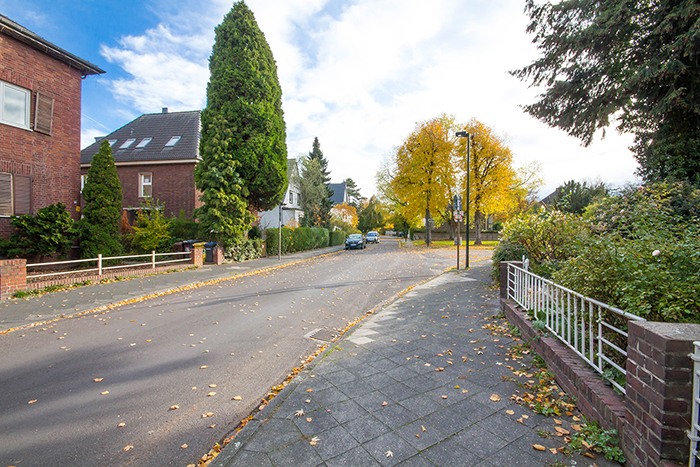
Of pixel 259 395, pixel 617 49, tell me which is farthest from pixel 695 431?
pixel 617 49

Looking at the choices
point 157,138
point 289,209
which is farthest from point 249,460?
point 289,209

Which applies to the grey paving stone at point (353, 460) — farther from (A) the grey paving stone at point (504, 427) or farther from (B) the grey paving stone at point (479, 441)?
(A) the grey paving stone at point (504, 427)

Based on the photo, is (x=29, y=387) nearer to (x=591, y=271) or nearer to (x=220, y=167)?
(x=591, y=271)

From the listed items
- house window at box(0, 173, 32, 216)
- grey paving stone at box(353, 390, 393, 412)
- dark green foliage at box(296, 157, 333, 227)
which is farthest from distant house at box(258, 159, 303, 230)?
grey paving stone at box(353, 390, 393, 412)

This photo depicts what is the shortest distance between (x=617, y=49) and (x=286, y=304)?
11952 mm

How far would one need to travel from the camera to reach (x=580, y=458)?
7.82 ft

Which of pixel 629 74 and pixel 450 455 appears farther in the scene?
pixel 629 74

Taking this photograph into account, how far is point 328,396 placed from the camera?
3449mm

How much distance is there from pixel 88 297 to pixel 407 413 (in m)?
8.72

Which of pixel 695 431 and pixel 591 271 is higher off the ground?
pixel 591 271

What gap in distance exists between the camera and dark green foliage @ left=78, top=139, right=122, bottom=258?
1223 cm

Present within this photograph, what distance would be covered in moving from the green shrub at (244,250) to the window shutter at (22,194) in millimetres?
7413

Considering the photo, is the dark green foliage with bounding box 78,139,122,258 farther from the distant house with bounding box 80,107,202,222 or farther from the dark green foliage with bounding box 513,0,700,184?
the dark green foliage with bounding box 513,0,700,184

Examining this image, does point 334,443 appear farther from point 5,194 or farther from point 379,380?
point 5,194
